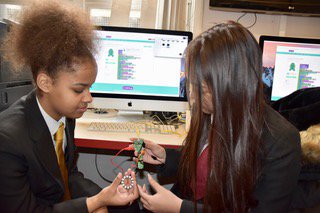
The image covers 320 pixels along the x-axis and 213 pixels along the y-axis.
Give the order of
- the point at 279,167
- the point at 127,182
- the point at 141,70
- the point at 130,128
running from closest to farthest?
the point at 279,167 < the point at 127,182 < the point at 130,128 < the point at 141,70

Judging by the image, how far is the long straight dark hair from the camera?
829mm

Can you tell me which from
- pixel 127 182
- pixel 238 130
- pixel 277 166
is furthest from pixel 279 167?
pixel 127 182

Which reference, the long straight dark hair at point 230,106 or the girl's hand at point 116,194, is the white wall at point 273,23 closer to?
the long straight dark hair at point 230,106

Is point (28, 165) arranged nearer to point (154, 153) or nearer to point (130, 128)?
point (154, 153)

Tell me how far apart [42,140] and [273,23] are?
6.55 ft

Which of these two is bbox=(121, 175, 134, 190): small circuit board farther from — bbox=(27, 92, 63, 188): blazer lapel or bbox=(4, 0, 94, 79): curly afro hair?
bbox=(4, 0, 94, 79): curly afro hair

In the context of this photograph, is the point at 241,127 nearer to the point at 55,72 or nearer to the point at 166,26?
the point at 55,72

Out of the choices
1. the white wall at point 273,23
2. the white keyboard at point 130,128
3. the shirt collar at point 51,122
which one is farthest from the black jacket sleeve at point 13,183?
the white wall at point 273,23

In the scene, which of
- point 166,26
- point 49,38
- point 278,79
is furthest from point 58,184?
point 166,26

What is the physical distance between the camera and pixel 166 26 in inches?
86.0

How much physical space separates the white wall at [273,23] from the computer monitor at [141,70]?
28.3 inches

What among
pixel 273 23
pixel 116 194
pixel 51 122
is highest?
pixel 273 23

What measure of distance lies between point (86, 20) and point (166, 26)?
1172mm

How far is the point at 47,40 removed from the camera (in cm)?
94
